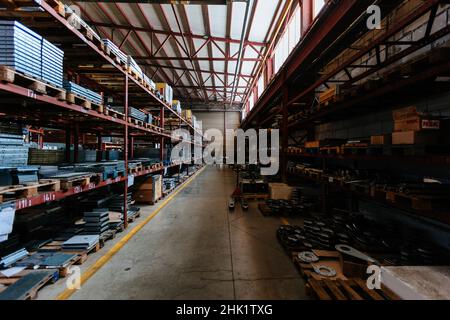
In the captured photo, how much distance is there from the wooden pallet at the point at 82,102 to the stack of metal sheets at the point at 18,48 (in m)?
0.42

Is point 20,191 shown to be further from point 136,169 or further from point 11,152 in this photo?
point 136,169

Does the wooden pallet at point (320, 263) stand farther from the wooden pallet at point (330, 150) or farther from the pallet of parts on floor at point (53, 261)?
the pallet of parts on floor at point (53, 261)

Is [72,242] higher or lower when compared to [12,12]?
lower

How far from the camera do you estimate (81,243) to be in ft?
10.8

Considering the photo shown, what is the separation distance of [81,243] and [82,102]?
7.38 ft

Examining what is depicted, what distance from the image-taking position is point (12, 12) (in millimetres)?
2666

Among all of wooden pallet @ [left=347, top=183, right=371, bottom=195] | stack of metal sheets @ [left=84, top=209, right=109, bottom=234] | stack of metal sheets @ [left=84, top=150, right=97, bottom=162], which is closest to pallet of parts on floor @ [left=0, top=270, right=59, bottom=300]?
stack of metal sheets @ [left=84, top=209, right=109, bottom=234]

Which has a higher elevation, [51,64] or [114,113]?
[51,64]

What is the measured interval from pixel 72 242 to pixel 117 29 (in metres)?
10.6

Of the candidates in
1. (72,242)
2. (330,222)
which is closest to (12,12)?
(72,242)

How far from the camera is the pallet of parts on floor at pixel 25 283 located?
2.14 metres

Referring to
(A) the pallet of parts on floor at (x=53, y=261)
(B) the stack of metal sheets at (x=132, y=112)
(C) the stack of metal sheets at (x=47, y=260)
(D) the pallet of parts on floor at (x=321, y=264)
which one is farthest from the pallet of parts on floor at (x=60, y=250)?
(D) the pallet of parts on floor at (x=321, y=264)

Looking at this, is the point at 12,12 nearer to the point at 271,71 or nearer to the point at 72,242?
the point at 72,242

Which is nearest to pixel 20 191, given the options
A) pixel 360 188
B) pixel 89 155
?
pixel 89 155
